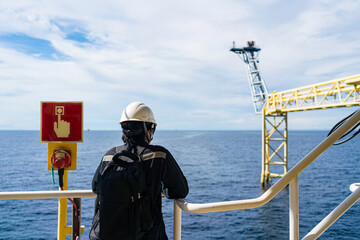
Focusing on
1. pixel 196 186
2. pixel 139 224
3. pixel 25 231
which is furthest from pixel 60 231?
pixel 196 186

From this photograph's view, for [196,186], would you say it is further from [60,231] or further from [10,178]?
[60,231]

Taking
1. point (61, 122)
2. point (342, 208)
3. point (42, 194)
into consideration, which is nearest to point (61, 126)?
point (61, 122)

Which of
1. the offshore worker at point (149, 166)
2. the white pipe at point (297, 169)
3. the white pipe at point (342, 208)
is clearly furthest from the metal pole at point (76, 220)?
the white pipe at point (342, 208)

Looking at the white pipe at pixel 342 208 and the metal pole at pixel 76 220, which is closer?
the white pipe at pixel 342 208

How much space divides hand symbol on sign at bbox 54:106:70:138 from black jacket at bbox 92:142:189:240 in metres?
1.21

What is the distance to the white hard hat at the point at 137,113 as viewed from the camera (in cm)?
238

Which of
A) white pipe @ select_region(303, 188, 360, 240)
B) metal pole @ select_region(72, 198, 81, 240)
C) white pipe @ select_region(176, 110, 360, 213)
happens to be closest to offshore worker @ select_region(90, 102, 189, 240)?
white pipe @ select_region(176, 110, 360, 213)

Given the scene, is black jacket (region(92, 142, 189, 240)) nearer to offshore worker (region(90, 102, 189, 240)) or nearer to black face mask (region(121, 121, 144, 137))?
offshore worker (region(90, 102, 189, 240))

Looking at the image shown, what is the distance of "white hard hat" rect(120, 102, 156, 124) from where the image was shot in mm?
2377

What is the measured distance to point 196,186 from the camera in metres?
32.3

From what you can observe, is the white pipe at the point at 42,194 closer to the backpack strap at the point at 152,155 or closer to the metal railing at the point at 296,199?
the backpack strap at the point at 152,155

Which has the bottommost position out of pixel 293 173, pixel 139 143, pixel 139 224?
pixel 139 224

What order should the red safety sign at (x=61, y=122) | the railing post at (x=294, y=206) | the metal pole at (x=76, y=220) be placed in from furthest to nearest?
1. the red safety sign at (x=61, y=122)
2. the metal pole at (x=76, y=220)
3. the railing post at (x=294, y=206)

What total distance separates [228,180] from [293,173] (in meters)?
35.7
